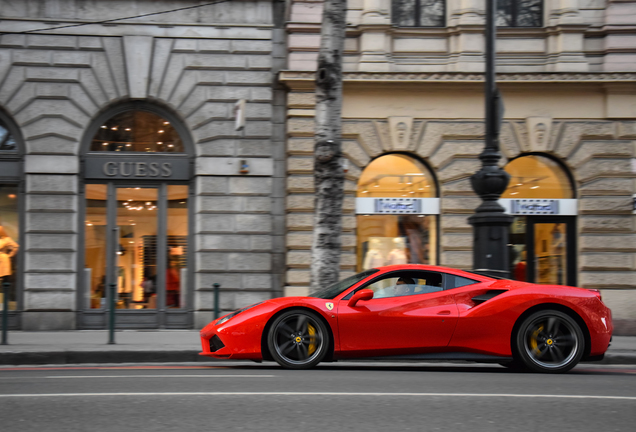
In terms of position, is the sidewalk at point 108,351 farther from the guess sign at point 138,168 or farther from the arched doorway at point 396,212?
the arched doorway at point 396,212

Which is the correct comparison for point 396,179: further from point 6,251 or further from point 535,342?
point 6,251

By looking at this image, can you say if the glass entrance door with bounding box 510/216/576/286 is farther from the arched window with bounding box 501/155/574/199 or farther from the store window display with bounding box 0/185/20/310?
the store window display with bounding box 0/185/20/310

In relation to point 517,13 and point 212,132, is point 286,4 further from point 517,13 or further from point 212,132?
point 517,13

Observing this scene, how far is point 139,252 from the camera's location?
1428 centimetres

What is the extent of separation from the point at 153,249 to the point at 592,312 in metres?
9.22

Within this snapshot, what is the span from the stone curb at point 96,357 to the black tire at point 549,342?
424cm

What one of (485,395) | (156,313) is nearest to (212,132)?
(156,313)

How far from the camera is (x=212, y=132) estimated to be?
46.4 ft

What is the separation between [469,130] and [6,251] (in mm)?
9681

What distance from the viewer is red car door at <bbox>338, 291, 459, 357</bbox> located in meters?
7.58

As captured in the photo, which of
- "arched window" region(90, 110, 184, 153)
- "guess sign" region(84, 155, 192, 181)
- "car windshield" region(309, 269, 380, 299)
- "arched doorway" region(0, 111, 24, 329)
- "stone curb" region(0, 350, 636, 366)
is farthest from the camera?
"arched window" region(90, 110, 184, 153)

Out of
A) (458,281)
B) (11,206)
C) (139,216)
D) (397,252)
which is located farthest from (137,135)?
(458,281)

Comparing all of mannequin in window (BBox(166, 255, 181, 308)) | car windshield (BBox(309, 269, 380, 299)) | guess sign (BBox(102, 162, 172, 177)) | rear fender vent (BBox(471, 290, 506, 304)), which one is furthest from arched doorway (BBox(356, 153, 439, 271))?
rear fender vent (BBox(471, 290, 506, 304))

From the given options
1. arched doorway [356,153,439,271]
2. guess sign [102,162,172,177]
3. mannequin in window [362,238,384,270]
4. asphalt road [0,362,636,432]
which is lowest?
asphalt road [0,362,636,432]
